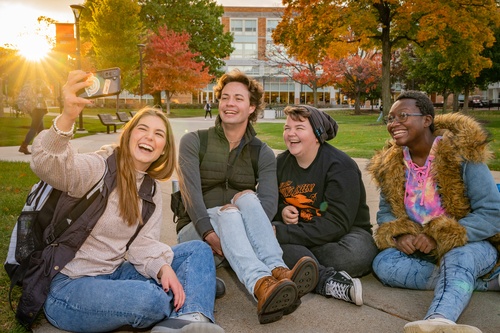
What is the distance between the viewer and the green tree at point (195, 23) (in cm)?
4712

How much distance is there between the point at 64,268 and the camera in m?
2.85

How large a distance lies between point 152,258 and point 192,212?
0.86 meters

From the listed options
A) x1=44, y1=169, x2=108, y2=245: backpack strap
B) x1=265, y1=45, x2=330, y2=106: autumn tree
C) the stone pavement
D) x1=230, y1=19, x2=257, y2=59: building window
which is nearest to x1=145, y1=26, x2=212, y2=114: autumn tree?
x1=265, y1=45, x2=330, y2=106: autumn tree

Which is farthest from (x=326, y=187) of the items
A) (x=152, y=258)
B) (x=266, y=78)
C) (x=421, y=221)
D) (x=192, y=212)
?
(x=266, y=78)

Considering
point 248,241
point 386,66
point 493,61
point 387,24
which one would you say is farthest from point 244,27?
point 248,241

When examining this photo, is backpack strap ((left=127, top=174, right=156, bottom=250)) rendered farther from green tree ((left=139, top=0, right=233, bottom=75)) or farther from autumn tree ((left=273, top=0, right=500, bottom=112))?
green tree ((left=139, top=0, right=233, bottom=75))

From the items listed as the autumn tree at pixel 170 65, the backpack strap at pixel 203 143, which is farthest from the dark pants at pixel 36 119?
the autumn tree at pixel 170 65

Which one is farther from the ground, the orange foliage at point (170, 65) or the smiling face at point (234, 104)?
the orange foliage at point (170, 65)

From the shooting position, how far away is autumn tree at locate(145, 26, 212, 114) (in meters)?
40.5

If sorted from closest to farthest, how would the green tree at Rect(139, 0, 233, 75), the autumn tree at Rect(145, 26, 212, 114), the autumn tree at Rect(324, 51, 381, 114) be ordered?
the autumn tree at Rect(145, 26, 212, 114) < the autumn tree at Rect(324, 51, 381, 114) < the green tree at Rect(139, 0, 233, 75)

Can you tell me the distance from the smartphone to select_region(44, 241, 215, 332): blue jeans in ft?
3.37

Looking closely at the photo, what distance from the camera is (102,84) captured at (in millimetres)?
2727

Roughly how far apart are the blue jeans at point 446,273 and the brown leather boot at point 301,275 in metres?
0.71

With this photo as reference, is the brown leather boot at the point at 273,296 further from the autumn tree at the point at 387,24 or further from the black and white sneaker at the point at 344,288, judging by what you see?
the autumn tree at the point at 387,24
